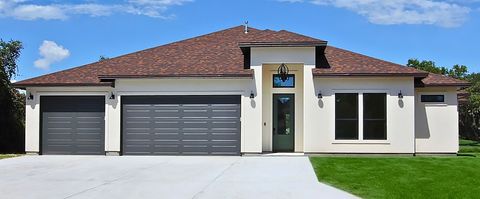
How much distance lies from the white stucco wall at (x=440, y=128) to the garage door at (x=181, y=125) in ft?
22.2

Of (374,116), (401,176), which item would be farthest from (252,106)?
(401,176)

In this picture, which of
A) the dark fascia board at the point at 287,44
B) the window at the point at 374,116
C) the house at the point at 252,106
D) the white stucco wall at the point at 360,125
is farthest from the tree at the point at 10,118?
the window at the point at 374,116

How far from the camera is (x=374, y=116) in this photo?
17484 mm

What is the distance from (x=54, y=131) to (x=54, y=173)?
20.7 ft

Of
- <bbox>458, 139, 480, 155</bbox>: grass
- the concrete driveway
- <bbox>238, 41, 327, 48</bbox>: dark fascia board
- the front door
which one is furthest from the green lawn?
<bbox>458, 139, 480, 155</bbox>: grass

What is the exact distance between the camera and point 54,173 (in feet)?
41.8

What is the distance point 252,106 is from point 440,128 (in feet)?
22.8

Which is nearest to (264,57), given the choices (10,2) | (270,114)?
(270,114)

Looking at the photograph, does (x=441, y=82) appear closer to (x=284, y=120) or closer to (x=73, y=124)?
(x=284, y=120)

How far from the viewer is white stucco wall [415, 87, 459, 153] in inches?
712

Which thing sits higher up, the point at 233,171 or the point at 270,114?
the point at 270,114

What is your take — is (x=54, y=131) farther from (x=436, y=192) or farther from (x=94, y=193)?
(x=436, y=192)

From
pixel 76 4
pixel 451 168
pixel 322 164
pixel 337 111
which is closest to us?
pixel 451 168

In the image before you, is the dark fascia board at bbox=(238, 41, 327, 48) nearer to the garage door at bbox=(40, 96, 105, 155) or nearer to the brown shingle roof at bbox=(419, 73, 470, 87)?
the brown shingle roof at bbox=(419, 73, 470, 87)
